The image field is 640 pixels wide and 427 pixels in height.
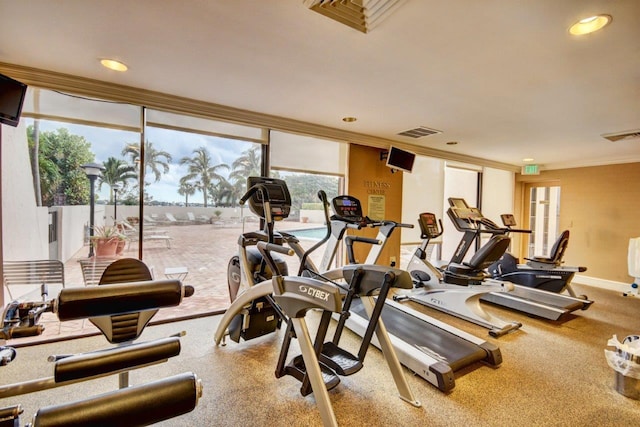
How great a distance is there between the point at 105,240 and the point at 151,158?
1.06 metres

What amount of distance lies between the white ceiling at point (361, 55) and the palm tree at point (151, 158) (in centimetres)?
68

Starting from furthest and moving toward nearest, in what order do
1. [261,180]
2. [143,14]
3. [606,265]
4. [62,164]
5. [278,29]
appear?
[606,265], [62,164], [261,180], [278,29], [143,14]

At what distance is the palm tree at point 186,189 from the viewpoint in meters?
3.61

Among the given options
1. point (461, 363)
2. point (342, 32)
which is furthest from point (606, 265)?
point (342, 32)

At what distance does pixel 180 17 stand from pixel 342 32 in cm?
109

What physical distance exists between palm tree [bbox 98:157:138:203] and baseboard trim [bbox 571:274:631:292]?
27.2 feet

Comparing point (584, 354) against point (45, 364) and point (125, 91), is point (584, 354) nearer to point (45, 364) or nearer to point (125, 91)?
point (45, 364)

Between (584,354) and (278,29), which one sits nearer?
(278,29)

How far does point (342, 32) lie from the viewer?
6.55 feet

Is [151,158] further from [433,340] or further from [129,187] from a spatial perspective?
[433,340]

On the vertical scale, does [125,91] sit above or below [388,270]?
above

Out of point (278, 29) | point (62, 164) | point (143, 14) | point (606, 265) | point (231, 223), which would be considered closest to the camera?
point (143, 14)

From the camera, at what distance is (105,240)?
3217mm

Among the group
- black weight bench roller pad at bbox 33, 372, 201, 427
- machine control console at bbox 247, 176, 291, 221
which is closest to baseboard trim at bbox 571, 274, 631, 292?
machine control console at bbox 247, 176, 291, 221
